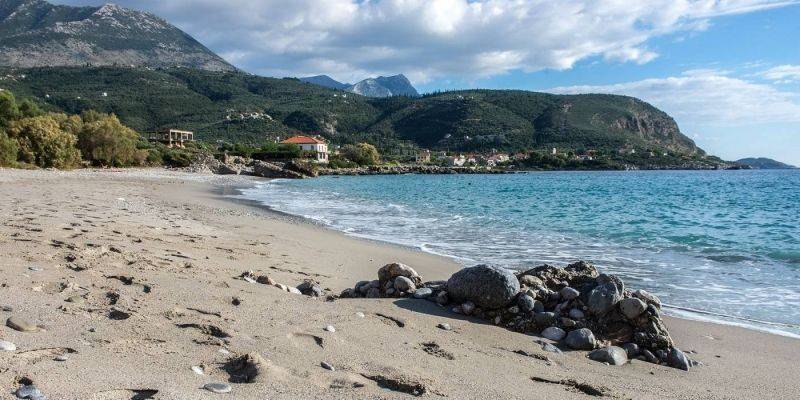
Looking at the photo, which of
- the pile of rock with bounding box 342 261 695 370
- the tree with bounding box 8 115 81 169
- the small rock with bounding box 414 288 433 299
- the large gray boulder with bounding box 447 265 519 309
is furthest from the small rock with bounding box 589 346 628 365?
the tree with bounding box 8 115 81 169

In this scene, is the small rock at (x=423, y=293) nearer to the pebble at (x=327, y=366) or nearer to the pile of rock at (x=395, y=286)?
the pile of rock at (x=395, y=286)

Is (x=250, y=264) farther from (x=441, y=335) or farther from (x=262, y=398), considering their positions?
(x=262, y=398)

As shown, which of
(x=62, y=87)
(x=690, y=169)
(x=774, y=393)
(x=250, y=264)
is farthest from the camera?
(x=690, y=169)

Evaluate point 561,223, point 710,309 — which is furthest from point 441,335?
point 561,223

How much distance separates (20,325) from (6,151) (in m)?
41.0

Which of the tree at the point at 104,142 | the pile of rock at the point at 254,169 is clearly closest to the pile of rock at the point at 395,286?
the tree at the point at 104,142

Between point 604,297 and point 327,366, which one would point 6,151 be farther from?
point 604,297

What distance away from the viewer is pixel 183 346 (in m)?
4.01

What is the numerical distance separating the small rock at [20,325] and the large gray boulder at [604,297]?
5.19 meters

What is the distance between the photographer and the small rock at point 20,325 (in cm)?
387

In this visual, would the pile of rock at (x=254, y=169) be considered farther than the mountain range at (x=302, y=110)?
No

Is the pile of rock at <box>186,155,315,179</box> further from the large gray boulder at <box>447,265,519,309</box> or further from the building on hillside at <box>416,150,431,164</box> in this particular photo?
the large gray boulder at <box>447,265,519,309</box>

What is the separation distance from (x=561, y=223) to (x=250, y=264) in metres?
13.1

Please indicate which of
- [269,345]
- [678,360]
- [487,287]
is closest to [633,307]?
[678,360]
